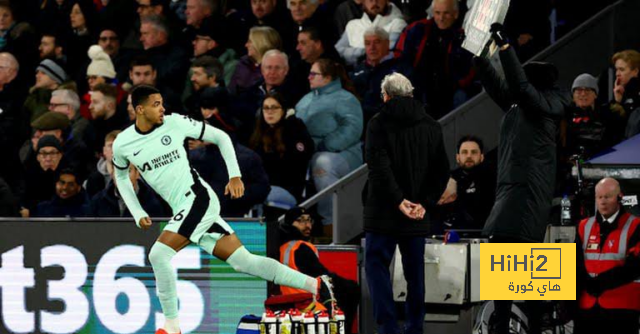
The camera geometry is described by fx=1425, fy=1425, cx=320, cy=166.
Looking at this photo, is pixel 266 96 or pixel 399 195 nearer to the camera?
pixel 399 195

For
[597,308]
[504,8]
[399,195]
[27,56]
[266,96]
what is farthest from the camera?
[27,56]

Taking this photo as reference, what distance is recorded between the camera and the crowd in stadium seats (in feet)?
44.0

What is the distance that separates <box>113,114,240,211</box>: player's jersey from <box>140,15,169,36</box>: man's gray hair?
19.9 feet

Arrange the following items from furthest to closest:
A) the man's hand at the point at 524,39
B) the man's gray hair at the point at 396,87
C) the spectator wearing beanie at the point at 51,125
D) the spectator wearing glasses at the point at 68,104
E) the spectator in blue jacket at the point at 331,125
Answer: the spectator wearing glasses at the point at 68,104 → the spectator wearing beanie at the point at 51,125 → the man's hand at the point at 524,39 → the spectator in blue jacket at the point at 331,125 → the man's gray hair at the point at 396,87

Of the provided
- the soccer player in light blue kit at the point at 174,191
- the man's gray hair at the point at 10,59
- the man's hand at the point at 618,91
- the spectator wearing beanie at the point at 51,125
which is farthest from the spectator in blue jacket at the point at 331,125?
the man's gray hair at the point at 10,59

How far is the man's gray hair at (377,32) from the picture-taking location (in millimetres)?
14945

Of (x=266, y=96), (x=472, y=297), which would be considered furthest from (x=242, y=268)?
(x=266, y=96)

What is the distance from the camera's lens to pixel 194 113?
14.5 m

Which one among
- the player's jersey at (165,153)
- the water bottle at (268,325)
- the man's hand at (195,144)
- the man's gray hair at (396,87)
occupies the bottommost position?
the water bottle at (268,325)

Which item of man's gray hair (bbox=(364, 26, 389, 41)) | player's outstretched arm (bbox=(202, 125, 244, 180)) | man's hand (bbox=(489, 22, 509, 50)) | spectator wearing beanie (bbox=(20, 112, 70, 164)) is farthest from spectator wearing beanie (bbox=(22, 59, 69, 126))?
man's hand (bbox=(489, 22, 509, 50))

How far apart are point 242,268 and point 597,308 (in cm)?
279

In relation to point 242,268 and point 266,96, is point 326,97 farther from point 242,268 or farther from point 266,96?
point 242,268

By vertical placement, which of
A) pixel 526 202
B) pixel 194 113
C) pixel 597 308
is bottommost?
pixel 597 308

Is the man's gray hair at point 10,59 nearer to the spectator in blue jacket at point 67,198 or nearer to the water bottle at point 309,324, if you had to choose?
the spectator in blue jacket at point 67,198
